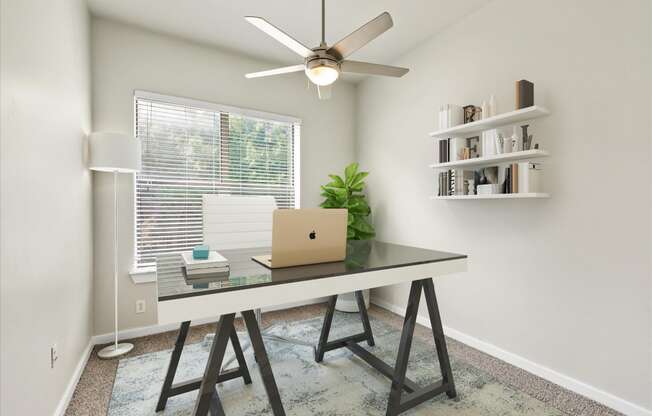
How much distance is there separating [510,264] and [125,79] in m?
3.57

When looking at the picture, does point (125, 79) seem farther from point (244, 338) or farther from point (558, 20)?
point (558, 20)

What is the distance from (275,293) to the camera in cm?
121

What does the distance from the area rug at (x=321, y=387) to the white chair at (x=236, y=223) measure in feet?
0.77

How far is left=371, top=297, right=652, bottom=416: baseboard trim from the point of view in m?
1.78

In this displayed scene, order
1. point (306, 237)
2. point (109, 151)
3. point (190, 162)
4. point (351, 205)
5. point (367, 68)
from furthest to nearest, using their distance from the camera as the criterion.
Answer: point (351, 205), point (190, 162), point (109, 151), point (367, 68), point (306, 237)

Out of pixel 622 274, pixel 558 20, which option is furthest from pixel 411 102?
pixel 622 274

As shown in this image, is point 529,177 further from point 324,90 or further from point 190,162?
point 190,162

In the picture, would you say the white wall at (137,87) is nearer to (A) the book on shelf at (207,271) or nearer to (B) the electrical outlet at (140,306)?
(B) the electrical outlet at (140,306)

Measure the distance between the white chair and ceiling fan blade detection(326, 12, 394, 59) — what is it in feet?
4.18

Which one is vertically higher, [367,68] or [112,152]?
[367,68]

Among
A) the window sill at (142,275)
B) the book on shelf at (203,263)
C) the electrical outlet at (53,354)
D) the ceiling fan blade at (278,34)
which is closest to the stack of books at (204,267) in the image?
the book on shelf at (203,263)

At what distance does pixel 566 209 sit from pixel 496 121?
76 cm

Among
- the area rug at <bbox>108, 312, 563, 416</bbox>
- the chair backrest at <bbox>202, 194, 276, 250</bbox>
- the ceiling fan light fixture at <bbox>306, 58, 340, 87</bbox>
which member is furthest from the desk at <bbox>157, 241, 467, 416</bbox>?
the ceiling fan light fixture at <bbox>306, 58, 340, 87</bbox>

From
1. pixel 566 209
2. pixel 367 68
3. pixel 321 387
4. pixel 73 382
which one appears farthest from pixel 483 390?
pixel 73 382
